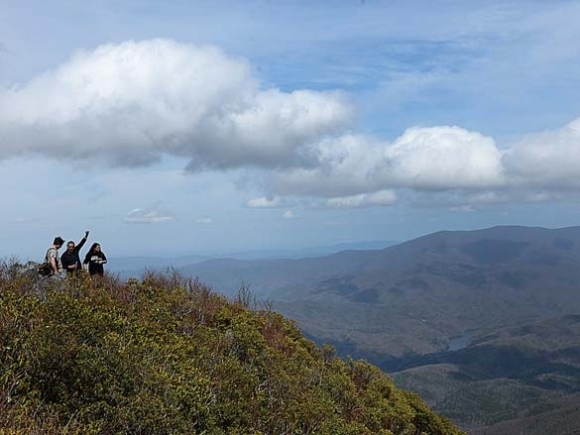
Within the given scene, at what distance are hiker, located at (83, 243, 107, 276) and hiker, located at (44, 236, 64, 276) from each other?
1553mm

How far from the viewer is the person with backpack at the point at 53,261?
19.4 m

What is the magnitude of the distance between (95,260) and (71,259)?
3.45 ft

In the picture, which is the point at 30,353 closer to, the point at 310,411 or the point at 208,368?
the point at 208,368

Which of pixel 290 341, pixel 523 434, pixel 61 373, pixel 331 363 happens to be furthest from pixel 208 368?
pixel 523 434

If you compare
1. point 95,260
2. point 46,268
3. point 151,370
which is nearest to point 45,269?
point 46,268

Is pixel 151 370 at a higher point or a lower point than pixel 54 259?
lower

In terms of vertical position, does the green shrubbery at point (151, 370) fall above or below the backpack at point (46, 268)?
below

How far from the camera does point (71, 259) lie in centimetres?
2056

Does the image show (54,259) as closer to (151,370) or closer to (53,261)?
(53,261)

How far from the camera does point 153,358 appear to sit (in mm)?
14891

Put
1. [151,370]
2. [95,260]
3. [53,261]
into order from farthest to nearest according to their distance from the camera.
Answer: [95,260] < [53,261] < [151,370]

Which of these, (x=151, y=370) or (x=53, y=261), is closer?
(x=151, y=370)

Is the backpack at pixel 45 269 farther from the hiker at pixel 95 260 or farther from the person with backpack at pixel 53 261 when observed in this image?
the hiker at pixel 95 260

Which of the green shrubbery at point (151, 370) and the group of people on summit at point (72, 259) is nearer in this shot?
the green shrubbery at point (151, 370)
